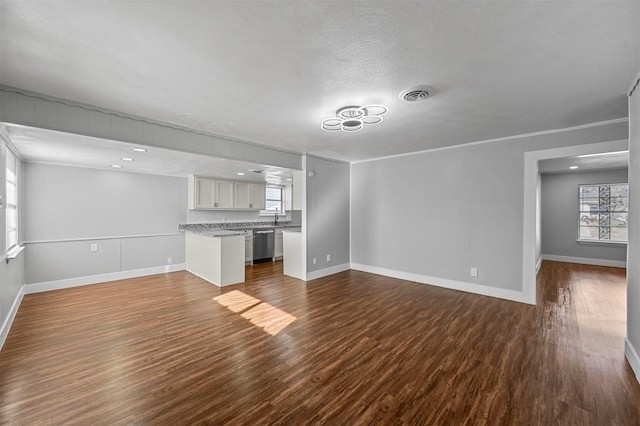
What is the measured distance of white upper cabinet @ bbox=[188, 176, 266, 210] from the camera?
628 centimetres

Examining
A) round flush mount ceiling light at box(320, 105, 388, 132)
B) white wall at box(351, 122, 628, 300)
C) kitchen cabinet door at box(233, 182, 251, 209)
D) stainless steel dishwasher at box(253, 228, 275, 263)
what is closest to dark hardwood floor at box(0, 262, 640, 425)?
white wall at box(351, 122, 628, 300)

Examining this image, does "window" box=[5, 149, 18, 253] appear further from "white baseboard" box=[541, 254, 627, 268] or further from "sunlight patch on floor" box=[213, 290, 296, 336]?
"white baseboard" box=[541, 254, 627, 268]

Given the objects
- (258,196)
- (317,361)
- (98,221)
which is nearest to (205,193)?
(258,196)

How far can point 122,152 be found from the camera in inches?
147

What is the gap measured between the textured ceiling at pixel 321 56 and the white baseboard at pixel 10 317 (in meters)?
2.54

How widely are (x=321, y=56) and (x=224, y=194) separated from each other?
18.0ft

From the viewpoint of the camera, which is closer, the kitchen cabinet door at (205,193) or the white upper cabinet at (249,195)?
the kitchen cabinet door at (205,193)

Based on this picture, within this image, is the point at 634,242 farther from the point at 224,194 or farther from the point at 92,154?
the point at 224,194

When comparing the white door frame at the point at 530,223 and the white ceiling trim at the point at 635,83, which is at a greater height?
the white ceiling trim at the point at 635,83

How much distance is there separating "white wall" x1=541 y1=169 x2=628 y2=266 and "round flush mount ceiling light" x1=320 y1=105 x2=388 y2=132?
6945 millimetres

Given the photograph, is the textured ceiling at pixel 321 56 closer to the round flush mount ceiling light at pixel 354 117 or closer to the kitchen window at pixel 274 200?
the round flush mount ceiling light at pixel 354 117

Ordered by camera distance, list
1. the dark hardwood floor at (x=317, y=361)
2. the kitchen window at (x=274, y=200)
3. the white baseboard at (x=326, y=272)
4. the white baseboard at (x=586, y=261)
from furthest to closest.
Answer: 1. the kitchen window at (x=274, y=200)
2. the white baseboard at (x=586, y=261)
3. the white baseboard at (x=326, y=272)
4. the dark hardwood floor at (x=317, y=361)

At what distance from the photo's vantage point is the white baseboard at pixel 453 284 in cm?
399

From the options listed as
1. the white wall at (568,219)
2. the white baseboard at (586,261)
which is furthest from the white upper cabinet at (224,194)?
the white baseboard at (586,261)
